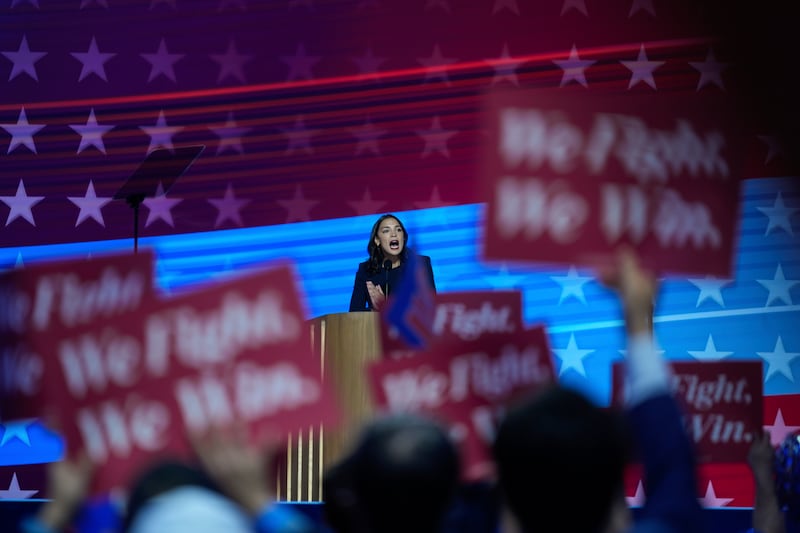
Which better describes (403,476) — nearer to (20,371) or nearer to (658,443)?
(658,443)

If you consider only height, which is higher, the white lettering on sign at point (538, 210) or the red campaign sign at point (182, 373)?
the white lettering on sign at point (538, 210)

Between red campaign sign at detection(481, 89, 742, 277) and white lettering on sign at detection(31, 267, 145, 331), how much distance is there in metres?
A: 0.57

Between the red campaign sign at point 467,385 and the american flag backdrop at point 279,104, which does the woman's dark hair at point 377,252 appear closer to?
the american flag backdrop at point 279,104

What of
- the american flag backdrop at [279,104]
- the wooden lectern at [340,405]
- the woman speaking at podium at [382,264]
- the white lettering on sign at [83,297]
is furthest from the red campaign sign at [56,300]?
the american flag backdrop at [279,104]

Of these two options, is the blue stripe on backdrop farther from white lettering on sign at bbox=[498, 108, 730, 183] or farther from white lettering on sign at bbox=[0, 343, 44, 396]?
white lettering on sign at bbox=[0, 343, 44, 396]

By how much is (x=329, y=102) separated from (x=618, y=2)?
1582 millimetres

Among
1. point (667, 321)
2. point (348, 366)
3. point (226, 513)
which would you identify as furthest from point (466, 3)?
point (226, 513)

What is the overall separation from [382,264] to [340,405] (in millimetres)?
1287

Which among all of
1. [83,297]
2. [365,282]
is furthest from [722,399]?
[365,282]

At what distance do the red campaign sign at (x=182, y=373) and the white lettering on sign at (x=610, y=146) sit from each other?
1.53ft

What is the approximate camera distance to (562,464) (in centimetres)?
127

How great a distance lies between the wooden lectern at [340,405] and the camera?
14.1 ft

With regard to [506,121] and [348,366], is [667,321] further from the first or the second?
[506,121]

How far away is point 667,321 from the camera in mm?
6156
